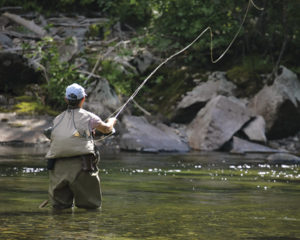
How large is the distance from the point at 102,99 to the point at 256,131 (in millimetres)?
4931

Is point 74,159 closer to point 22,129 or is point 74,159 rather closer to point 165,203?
point 165,203

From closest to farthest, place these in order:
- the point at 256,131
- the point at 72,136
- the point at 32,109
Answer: the point at 72,136, the point at 256,131, the point at 32,109

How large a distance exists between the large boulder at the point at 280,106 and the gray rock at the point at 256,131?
905 millimetres

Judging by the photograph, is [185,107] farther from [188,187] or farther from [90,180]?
[90,180]

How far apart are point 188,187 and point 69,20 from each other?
18.9 metres

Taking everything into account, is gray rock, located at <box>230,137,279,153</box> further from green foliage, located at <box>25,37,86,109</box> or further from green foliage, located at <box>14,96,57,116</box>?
green foliage, located at <box>14,96,57,116</box>

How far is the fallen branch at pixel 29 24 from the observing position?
1037 inches

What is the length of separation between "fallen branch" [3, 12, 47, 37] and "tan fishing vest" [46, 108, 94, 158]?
18.9 m

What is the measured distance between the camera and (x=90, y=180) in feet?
25.4

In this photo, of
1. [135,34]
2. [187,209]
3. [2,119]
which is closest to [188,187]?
[187,209]

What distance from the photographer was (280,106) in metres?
22.3

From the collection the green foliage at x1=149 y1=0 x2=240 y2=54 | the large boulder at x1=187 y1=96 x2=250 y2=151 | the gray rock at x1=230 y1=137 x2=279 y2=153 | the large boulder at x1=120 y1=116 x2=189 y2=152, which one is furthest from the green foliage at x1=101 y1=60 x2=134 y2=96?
the gray rock at x1=230 y1=137 x2=279 y2=153

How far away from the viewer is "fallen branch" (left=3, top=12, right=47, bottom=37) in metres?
26.3

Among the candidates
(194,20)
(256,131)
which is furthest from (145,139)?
(194,20)
